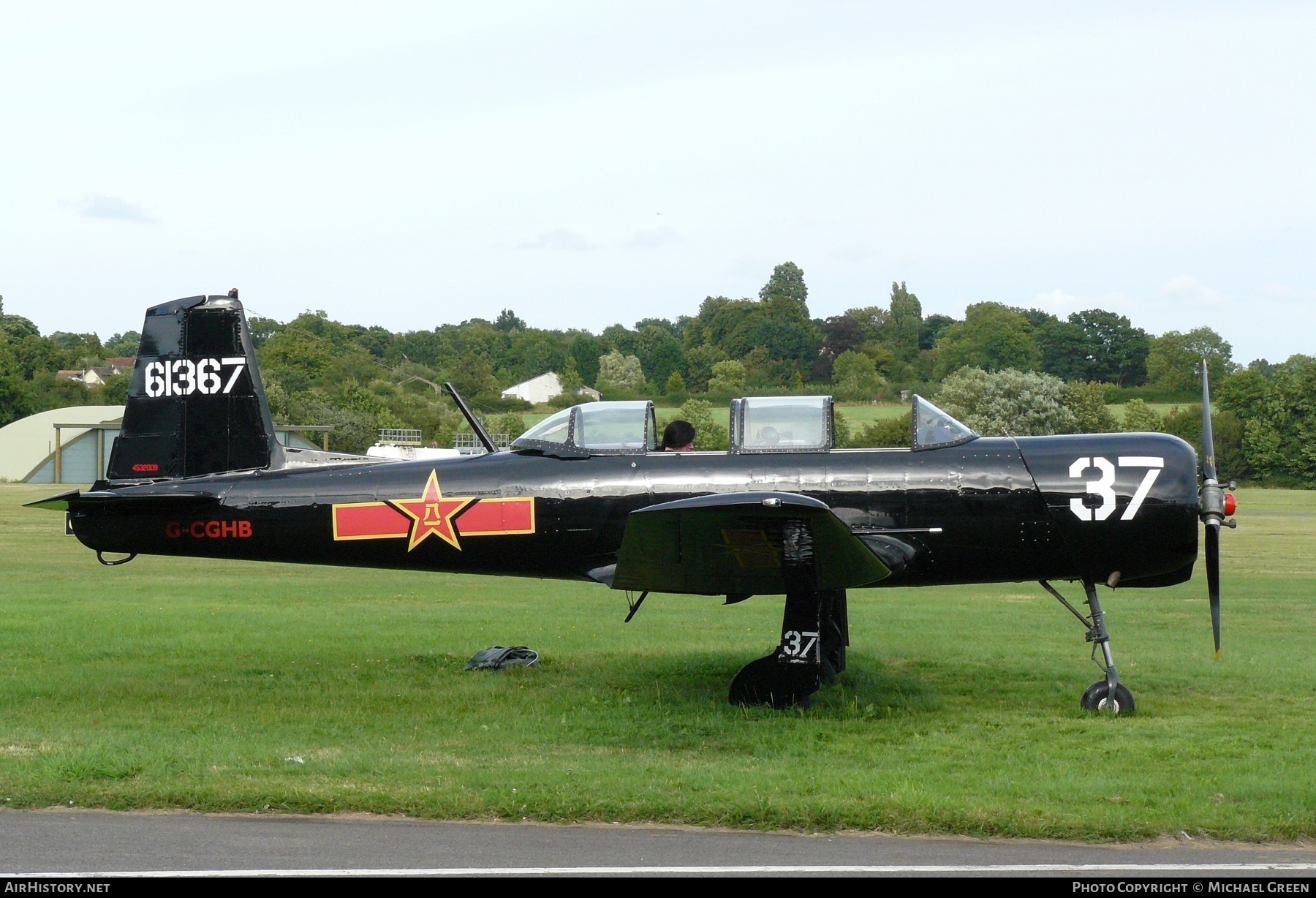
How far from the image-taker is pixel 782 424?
9516 millimetres

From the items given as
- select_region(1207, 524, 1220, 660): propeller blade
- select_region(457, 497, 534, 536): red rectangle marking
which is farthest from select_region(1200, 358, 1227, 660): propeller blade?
select_region(457, 497, 534, 536): red rectangle marking

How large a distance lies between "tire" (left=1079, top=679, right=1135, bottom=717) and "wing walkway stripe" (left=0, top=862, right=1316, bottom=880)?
11.1 feet

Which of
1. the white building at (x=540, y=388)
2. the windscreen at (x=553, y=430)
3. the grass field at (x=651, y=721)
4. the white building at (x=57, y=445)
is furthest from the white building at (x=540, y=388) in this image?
the windscreen at (x=553, y=430)

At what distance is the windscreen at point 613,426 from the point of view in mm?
9680

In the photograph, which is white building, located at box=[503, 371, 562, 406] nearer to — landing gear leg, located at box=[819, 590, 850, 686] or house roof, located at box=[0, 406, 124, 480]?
house roof, located at box=[0, 406, 124, 480]

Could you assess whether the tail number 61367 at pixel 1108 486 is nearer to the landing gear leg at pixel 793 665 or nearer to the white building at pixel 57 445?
the landing gear leg at pixel 793 665

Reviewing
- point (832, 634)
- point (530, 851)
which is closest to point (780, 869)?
point (530, 851)

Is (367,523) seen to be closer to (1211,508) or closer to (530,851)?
(530,851)

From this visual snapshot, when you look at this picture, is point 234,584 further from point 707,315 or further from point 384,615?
point 707,315

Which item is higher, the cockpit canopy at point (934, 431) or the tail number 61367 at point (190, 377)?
the tail number 61367 at point (190, 377)

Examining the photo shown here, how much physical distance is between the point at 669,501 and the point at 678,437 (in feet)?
2.30

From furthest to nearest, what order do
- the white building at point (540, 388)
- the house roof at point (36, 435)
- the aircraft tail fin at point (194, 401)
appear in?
the house roof at point (36, 435) < the white building at point (540, 388) < the aircraft tail fin at point (194, 401)

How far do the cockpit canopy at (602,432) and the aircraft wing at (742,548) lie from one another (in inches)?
47.4
